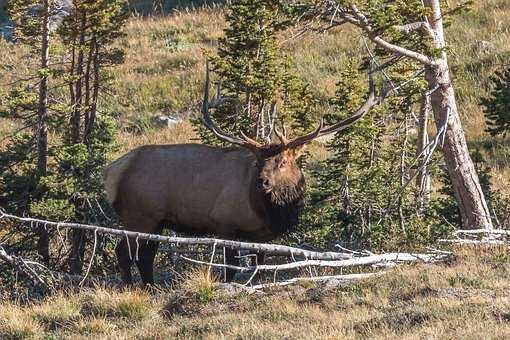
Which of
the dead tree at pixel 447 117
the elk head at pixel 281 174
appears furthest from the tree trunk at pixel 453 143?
the elk head at pixel 281 174

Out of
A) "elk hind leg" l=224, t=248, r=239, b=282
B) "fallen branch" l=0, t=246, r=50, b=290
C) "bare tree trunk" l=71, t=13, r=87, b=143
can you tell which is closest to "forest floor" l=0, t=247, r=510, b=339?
"elk hind leg" l=224, t=248, r=239, b=282

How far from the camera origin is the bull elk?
1120 cm

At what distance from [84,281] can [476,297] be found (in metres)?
5.52

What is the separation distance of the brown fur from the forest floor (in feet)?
3.99

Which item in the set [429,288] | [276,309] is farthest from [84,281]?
[429,288]

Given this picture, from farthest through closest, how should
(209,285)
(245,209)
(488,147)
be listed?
(488,147) → (245,209) → (209,285)

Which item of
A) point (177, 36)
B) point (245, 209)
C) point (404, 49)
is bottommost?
point (245, 209)

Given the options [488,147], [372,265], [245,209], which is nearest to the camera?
[372,265]

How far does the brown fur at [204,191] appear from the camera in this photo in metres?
11.2

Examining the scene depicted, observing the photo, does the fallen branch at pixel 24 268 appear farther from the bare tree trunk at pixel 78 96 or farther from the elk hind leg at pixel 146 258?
the bare tree trunk at pixel 78 96

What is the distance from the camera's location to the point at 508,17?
93.7 feet

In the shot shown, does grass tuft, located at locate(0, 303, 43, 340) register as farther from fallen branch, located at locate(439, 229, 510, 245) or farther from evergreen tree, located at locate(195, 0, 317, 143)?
evergreen tree, located at locate(195, 0, 317, 143)

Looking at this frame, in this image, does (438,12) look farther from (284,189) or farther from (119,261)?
(119,261)

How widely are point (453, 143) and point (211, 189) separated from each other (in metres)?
3.25
